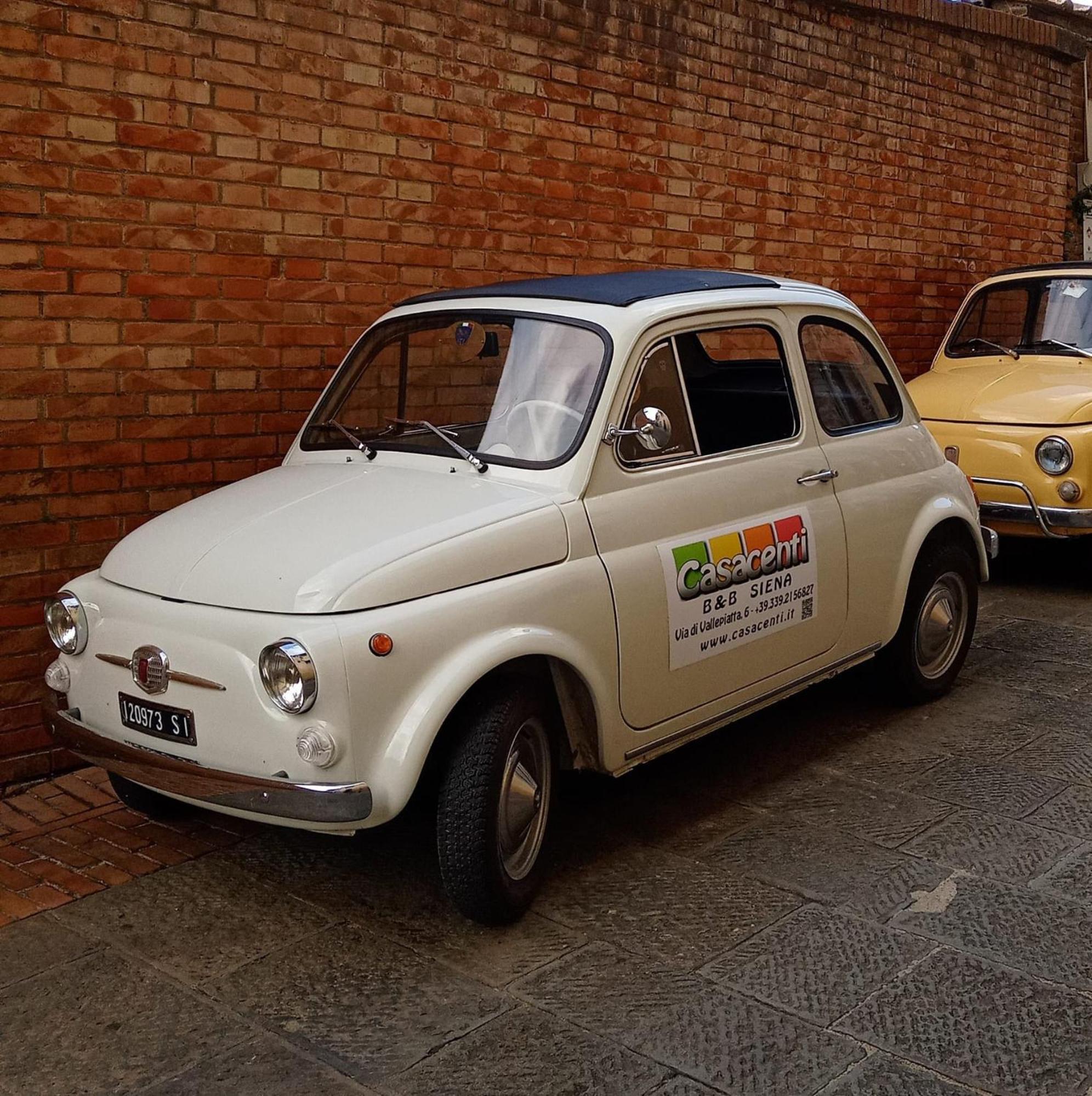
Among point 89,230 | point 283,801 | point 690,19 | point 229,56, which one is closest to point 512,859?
point 283,801

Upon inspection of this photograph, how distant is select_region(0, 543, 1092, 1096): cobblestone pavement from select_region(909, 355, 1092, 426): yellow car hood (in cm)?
310

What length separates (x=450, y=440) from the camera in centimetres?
430

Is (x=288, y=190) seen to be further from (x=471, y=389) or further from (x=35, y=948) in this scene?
(x=35, y=948)

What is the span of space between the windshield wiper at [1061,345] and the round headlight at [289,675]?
20.8 ft

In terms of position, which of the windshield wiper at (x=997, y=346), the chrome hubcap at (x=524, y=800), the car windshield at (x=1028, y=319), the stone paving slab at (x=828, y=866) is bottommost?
the stone paving slab at (x=828, y=866)

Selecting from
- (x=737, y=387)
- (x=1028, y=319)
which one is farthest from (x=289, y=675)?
(x=1028, y=319)

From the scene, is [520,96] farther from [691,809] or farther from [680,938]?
[680,938]

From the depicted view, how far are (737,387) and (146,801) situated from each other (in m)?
2.57

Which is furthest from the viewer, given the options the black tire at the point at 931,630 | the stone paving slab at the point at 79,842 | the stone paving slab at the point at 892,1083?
the black tire at the point at 931,630

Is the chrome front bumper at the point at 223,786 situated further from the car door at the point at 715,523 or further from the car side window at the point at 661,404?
the car side window at the point at 661,404

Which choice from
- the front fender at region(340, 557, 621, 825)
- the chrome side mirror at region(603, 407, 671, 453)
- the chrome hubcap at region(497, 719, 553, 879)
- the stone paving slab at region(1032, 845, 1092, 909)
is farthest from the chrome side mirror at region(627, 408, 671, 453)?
the stone paving slab at region(1032, 845, 1092, 909)

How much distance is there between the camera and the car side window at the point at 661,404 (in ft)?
14.1

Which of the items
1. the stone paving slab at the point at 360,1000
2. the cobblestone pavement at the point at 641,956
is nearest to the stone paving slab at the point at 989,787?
the cobblestone pavement at the point at 641,956

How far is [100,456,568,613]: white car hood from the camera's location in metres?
3.56
